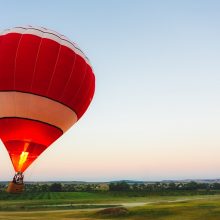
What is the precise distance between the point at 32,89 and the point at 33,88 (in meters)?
0.08

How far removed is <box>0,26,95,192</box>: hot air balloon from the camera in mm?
23234

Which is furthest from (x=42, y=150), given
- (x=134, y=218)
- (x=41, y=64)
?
(x=134, y=218)

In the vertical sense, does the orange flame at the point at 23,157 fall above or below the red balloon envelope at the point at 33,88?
below

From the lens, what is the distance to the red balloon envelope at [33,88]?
23.2m

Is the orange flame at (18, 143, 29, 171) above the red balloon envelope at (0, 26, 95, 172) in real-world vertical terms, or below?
below

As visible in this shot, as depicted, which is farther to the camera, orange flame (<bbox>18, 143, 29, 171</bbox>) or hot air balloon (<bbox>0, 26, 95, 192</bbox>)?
hot air balloon (<bbox>0, 26, 95, 192</bbox>)

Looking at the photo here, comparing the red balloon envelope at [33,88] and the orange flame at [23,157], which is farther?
the red balloon envelope at [33,88]

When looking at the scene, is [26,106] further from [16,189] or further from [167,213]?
[167,213]

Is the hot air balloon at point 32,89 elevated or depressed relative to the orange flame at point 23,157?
elevated

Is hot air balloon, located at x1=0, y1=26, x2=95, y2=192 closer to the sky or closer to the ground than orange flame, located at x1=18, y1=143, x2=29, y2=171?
closer to the sky

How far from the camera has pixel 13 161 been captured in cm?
2292

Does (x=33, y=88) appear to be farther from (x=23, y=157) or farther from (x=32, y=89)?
(x=23, y=157)

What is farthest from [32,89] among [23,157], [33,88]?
[23,157]

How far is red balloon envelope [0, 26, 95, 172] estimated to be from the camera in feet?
76.2
